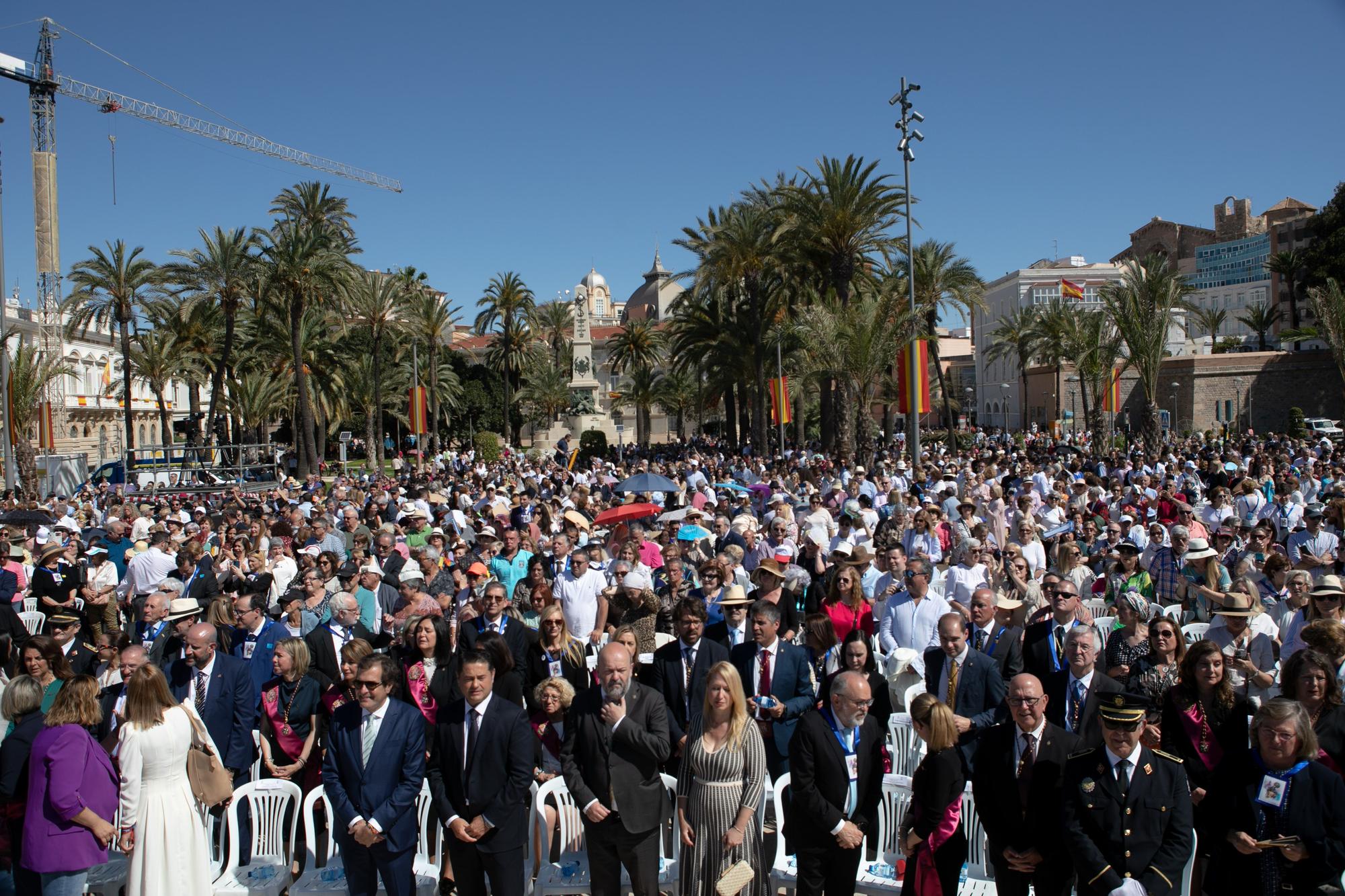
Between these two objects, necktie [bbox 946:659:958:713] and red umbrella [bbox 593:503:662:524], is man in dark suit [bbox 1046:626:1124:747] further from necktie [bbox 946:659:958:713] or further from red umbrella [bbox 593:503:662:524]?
red umbrella [bbox 593:503:662:524]

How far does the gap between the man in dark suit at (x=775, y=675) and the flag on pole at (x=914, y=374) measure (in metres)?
17.1

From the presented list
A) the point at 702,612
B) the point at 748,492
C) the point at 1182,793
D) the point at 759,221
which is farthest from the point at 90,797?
the point at 759,221

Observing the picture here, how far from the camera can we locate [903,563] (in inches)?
308

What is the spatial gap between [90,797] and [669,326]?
134ft

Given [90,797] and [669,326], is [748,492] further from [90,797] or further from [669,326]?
[669,326]

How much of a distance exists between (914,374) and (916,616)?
1619 cm

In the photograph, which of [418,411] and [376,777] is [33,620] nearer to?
[376,777]

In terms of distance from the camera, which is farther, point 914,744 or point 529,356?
point 529,356

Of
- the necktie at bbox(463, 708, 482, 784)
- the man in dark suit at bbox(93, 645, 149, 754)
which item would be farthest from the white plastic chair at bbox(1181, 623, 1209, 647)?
the man in dark suit at bbox(93, 645, 149, 754)

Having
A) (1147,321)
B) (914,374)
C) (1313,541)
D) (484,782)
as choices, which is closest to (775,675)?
(484,782)

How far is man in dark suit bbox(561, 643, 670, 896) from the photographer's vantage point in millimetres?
4570

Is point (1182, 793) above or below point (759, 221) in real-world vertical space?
below

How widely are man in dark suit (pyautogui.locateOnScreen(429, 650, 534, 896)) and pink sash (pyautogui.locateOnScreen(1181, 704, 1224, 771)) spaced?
10.6 ft

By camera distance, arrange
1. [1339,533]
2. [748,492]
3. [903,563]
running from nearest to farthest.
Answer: [903,563] < [1339,533] < [748,492]
